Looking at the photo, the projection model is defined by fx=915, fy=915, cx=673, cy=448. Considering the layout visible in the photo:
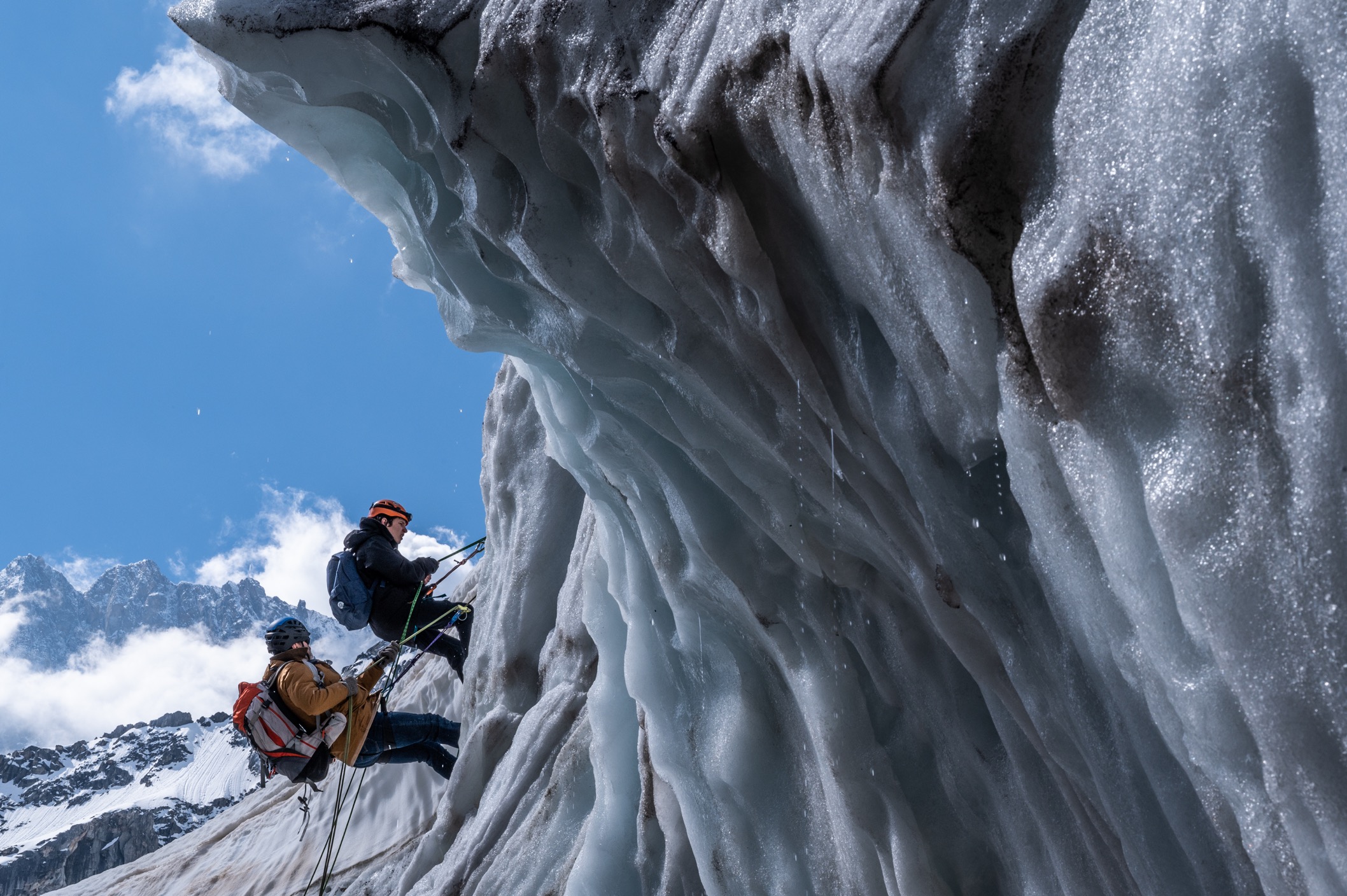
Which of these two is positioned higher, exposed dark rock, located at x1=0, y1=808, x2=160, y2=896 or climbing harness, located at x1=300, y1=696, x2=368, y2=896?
exposed dark rock, located at x1=0, y1=808, x2=160, y2=896

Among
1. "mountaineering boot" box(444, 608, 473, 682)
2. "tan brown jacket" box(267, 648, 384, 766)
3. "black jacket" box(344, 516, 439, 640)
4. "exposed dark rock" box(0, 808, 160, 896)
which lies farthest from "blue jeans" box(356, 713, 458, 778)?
"exposed dark rock" box(0, 808, 160, 896)

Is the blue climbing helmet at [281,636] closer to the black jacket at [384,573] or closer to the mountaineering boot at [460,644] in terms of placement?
the black jacket at [384,573]

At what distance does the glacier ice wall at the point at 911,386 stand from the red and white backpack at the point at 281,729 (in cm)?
166

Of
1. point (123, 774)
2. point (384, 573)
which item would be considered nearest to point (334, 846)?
point (384, 573)

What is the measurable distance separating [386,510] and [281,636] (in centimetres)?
136

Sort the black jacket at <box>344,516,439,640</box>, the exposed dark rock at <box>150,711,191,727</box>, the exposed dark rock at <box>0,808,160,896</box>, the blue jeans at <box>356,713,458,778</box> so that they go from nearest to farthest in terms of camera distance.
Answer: the blue jeans at <box>356,713,458,778</box>, the black jacket at <box>344,516,439,640</box>, the exposed dark rock at <box>0,808,160,896</box>, the exposed dark rock at <box>150,711,191,727</box>

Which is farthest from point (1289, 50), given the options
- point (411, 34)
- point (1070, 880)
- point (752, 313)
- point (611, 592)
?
point (611, 592)

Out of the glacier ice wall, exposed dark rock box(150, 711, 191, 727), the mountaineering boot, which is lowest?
the glacier ice wall

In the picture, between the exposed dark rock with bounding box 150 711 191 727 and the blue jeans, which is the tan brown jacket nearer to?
the blue jeans

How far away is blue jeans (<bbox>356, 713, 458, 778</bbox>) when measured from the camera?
6.02 meters

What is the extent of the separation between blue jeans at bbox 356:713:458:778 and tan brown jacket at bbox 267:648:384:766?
243mm

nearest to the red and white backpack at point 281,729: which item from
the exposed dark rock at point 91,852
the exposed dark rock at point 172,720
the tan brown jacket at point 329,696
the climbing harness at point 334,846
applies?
the tan brown jacket at point 329,696

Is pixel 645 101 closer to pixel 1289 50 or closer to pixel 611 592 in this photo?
pixel 1289 50

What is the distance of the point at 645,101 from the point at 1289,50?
1.63m
